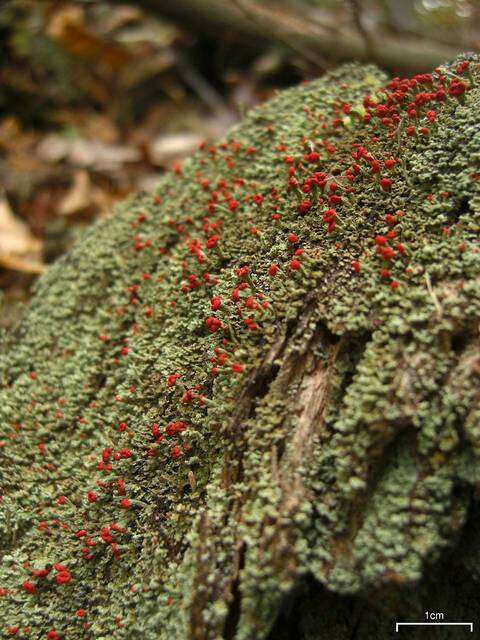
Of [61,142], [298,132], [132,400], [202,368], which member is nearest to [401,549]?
[202,368]

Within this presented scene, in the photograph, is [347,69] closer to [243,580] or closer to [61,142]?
[243,580]

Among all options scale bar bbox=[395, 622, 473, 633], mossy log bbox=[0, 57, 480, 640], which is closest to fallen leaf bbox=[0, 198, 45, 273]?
mossy log bbox=[0, 57, 480, 640]

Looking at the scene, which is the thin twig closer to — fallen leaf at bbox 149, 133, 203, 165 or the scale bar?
fallen leaf at bbox 149, 133, 203, 165

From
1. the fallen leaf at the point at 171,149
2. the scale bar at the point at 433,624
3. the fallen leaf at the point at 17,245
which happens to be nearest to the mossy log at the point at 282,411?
the scale bar at the point at 433,624

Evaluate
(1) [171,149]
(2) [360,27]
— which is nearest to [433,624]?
(2) [360,27]

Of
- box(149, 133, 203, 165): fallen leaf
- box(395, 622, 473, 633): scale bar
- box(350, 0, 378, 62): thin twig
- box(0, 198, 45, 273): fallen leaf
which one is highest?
box(350, 0, 378, 62): thin twig

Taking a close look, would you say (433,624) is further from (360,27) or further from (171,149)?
(171,149)
